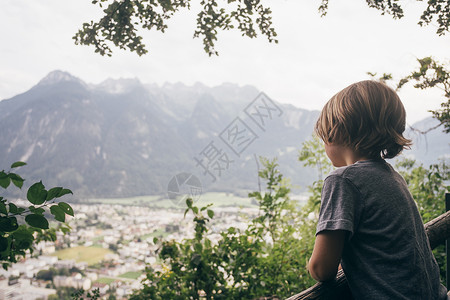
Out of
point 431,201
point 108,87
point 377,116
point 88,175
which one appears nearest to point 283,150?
point 88,175

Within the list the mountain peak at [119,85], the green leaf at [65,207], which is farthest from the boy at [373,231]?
the mountain peak at [119,85]

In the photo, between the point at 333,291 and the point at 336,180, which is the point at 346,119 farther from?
the point at 333,291

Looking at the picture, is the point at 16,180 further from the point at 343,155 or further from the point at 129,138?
the point at 129,138

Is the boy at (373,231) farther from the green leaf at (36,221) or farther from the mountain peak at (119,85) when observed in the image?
the mountain peak at (119,85)

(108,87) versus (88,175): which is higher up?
(108,87)

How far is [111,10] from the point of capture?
213 centimetres

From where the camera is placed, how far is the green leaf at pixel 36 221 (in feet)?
2.53

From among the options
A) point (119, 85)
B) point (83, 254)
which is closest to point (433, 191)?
point (83, 254)

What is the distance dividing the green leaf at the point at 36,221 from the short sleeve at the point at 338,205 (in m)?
0.77

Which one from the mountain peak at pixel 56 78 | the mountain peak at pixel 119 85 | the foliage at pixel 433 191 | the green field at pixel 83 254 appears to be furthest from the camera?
the mountain peak at pixel 119 85

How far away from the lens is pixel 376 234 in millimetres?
856

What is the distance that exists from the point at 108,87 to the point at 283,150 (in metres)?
52.9

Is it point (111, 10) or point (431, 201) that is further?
point (431, 201)

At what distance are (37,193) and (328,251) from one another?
2.73 ft
